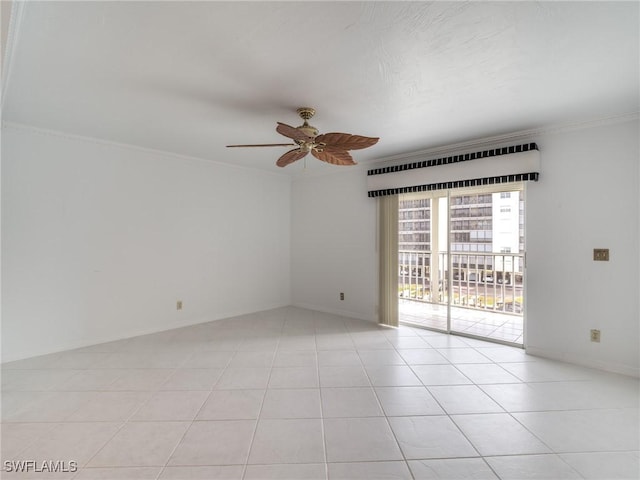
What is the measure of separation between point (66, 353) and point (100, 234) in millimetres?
1369

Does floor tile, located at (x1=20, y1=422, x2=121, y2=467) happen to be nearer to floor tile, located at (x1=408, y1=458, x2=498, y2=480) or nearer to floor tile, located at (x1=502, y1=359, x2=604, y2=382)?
floor tile, located at (x1=408, y1=458, x2=498, y2=480)

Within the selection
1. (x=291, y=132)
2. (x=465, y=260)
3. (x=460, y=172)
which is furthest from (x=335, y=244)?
(x=291, y=132)

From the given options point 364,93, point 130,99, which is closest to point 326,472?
point 364,93

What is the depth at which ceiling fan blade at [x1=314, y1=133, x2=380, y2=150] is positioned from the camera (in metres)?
2.40

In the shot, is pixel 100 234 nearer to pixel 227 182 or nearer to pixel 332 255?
pixel 227 182

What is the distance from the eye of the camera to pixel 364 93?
2492 mm

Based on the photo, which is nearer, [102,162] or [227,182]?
[102,162]

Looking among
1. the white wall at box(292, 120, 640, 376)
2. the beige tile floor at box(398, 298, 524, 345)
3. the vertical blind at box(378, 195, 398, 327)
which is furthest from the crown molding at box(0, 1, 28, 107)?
the beige tile floor at box(398, 298, 524, 345)

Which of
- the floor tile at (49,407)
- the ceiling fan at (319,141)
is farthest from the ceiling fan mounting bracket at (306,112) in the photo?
the floor tile at (49,407)

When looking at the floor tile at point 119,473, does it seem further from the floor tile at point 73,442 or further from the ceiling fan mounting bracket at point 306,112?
the ceiling fan mounting bracket at point 306,112

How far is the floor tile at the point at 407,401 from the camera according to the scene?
225cm

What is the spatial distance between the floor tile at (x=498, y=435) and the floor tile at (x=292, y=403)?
1016 millimetres

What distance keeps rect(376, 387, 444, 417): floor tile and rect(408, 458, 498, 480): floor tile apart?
0.47m

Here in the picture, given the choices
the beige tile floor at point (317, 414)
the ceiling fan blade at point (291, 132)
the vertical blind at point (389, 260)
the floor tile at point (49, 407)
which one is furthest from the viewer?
the vertical blind at point (389, 260)
